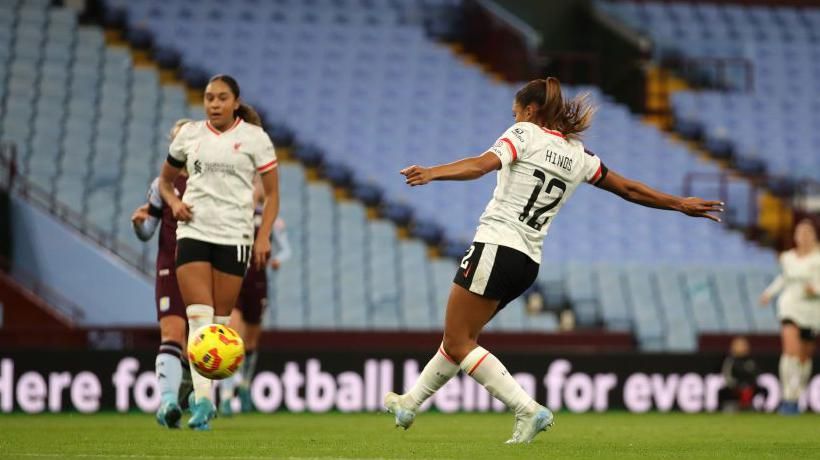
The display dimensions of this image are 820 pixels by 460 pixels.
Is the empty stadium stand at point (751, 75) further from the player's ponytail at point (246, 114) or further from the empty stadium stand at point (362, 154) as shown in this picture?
the player's ponytail at point (246, 114)

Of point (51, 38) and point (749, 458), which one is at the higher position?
point (51, 38)

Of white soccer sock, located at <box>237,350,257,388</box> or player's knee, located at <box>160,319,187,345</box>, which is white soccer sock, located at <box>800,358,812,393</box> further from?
player's knee, located at <box>160,319,187,345</box>

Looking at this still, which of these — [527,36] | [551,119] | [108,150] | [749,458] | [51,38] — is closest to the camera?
[749,458]

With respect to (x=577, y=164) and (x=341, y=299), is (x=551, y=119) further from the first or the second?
(x=341, y=299)

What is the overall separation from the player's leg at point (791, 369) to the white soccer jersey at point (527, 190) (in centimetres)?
775

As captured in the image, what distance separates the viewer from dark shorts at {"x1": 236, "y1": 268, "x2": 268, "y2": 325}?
1247 centimetres

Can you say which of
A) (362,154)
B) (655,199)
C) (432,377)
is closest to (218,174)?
(432,377)

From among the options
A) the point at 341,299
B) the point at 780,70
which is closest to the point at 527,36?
the point at 780,70

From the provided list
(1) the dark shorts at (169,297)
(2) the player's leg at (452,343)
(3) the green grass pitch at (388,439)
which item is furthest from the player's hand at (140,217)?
(2) the player's leg at (452,343)

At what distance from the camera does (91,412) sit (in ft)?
46.0

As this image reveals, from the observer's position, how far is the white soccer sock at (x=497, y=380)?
809 centimetres

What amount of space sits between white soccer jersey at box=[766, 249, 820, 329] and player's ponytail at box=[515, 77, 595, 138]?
768 cm

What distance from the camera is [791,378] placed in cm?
1508

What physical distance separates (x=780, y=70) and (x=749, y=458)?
1907 cm
